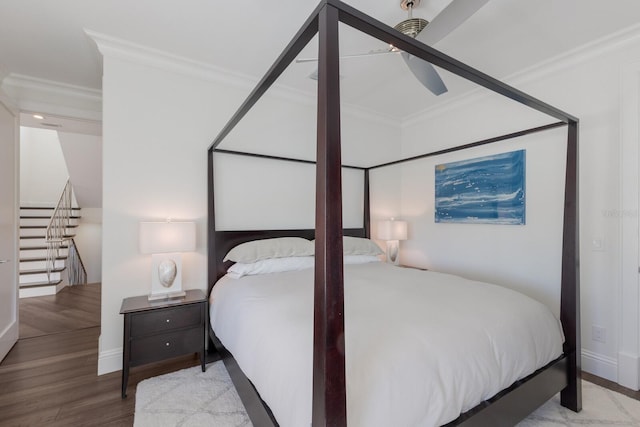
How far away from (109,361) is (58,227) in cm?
426

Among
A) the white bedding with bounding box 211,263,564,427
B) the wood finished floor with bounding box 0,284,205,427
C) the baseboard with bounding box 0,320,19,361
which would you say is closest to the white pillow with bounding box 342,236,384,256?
the white bedding with bounding box 211,263,564,427

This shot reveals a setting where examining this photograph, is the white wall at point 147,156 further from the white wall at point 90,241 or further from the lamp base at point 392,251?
the white wall at point 90,241

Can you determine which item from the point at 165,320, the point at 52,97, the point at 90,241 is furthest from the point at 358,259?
the point at 90,241

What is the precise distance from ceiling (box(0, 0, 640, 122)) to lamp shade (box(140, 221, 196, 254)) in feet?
4.69

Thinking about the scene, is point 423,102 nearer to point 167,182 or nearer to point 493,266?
point 493,266

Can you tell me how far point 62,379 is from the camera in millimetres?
2145

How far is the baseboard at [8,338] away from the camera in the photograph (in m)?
2.40

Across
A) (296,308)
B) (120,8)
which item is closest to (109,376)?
(296,308)

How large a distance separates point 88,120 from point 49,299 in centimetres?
287

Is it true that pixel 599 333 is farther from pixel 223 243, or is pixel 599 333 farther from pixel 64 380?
pixel 64 380

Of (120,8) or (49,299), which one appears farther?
(49,299)

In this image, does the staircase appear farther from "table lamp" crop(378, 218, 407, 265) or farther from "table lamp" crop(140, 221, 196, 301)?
"table lamp" crop(378, 218, 407, 265)

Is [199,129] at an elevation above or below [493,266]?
above

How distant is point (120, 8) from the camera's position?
6.37 ft
